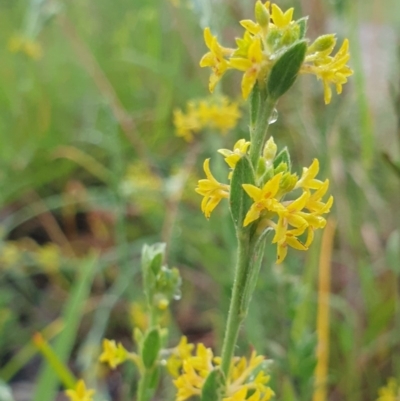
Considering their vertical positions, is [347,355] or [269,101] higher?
[269,101]

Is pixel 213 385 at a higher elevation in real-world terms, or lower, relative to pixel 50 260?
higher

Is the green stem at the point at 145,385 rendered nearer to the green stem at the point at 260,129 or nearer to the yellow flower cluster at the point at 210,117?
the green stem at the point at 260,129

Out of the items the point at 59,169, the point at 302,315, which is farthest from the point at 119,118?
the point at 302,315

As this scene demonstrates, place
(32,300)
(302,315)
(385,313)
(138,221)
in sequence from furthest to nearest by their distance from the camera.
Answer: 1. (138,221)
2. (32,300)
3. (385,313)
4. (302,315)

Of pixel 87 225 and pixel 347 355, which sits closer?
pixel 347 355

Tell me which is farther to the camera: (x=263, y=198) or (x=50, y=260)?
(x=50, y=260)

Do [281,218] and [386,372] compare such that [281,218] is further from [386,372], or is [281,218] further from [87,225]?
[87,225]

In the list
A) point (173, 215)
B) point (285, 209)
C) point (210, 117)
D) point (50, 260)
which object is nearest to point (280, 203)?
point (285, 209)

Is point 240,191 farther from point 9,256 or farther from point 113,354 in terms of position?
point 9,256
